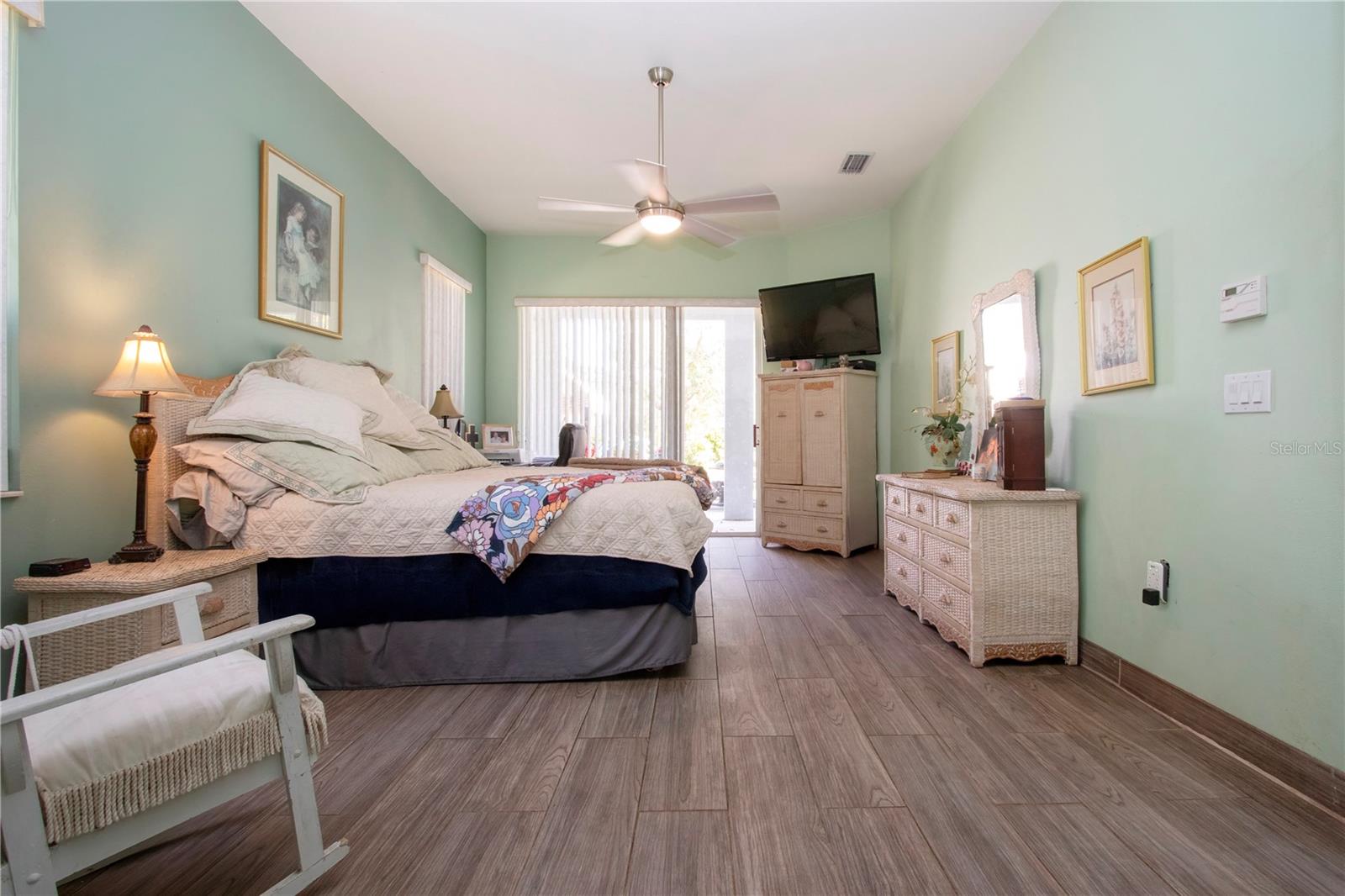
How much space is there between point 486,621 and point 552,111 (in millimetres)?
2789

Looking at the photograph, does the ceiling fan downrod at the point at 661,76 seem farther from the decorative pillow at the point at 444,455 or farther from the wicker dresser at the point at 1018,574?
the wicker dresser at the point at 1018,574

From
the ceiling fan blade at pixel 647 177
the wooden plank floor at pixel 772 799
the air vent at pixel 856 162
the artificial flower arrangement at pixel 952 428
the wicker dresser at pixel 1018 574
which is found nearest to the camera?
the wooden plank floor at pixel 772 799

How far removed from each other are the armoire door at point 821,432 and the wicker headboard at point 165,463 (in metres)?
3.91

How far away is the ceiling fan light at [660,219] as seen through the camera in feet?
10.2

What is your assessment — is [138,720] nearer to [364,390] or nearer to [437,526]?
[437,526]

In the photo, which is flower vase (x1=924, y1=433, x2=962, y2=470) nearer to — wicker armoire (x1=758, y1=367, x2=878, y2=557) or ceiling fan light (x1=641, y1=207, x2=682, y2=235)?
wicker armoire (x1=758, y1=367, x2=878, y2=557)

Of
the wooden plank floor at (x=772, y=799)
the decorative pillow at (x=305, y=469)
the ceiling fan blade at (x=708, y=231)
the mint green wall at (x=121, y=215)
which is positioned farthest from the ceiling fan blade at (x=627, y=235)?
the wooden plank floor at (x=772, y=799)

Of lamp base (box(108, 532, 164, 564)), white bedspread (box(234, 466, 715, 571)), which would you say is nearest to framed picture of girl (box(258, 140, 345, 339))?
white bedspread (box(234, 466, 715, 571))

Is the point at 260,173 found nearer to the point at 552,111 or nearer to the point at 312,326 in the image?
the point at 312,326

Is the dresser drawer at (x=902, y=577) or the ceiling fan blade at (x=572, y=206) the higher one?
the ceiling fan blade at (x=572, y=206)

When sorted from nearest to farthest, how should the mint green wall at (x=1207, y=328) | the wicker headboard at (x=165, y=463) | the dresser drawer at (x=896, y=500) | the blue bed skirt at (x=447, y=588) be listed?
the mint green wall at (x=1207, y=328), the wicker headboard at (x=165, y=463), the blue bed skirt at (x=447, y=588), the dresser drawer at (x=896, y=500)

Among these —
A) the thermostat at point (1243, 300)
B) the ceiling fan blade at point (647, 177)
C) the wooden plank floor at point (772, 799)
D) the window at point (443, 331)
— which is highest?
the ceiling fan blade at point (647, 177)

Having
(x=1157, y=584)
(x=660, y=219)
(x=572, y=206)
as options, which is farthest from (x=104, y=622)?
(x=1157, y=584)

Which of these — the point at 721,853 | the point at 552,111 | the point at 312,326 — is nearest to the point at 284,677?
the point at 721,853
